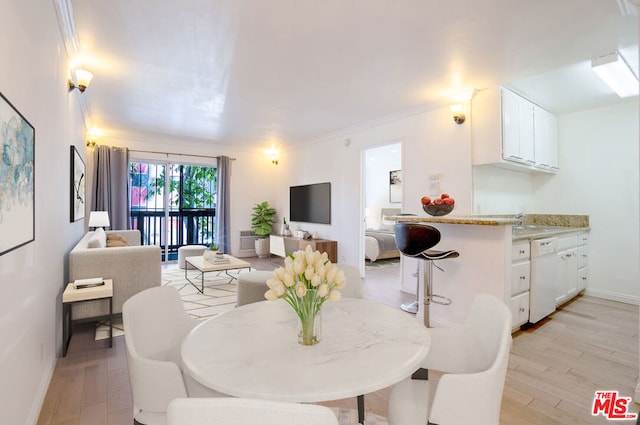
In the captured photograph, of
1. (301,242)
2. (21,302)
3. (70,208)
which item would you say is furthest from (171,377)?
(301,242)

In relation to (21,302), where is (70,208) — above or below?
above

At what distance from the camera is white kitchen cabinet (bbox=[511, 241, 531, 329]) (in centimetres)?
283

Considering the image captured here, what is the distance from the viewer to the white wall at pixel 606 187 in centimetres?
398

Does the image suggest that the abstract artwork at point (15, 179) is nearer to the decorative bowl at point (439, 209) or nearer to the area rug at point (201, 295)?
the area rug at point (201, 295)

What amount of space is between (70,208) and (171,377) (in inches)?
126

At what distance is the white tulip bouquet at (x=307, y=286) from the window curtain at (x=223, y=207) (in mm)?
6167

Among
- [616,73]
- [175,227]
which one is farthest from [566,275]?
[175,227]

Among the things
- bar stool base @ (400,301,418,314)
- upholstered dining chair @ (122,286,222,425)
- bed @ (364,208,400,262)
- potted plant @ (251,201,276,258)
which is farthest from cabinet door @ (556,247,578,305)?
potted plant @ (251,201,276,258)

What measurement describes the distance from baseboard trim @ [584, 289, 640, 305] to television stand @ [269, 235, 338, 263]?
3.74m

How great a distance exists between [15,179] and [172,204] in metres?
5.62

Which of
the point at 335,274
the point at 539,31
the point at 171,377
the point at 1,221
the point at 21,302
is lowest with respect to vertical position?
the point at 171,377

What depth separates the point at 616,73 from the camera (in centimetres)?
315

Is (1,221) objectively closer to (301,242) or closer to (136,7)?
(136,7)

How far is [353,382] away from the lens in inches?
35.0
